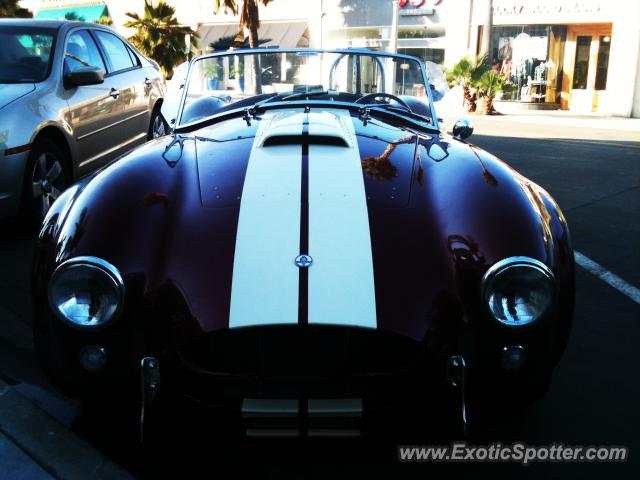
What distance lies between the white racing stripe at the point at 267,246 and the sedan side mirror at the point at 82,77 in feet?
10.5

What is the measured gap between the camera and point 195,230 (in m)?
2.12

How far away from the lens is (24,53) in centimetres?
537

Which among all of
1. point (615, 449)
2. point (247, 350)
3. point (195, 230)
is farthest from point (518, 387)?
point (195, 230)

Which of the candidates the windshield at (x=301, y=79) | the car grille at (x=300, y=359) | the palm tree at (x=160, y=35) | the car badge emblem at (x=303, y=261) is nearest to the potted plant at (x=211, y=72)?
the windshield at (x=301, y=79)

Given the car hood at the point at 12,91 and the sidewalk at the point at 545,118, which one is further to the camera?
the sidewalk at the point at 545,118

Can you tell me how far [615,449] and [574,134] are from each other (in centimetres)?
1187

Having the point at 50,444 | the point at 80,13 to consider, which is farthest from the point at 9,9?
the point at 50,444

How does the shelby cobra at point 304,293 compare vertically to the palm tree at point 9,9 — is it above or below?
below

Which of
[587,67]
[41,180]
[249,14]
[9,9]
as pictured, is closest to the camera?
[41,180]

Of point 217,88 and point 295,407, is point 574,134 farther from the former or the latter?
point 295,407

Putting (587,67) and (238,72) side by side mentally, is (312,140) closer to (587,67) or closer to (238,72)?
(238,72)

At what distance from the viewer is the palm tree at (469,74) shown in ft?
63.6

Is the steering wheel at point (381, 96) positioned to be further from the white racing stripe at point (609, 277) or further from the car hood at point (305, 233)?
the white racing stripe at point (609, 277)

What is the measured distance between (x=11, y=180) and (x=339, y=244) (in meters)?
3.06
